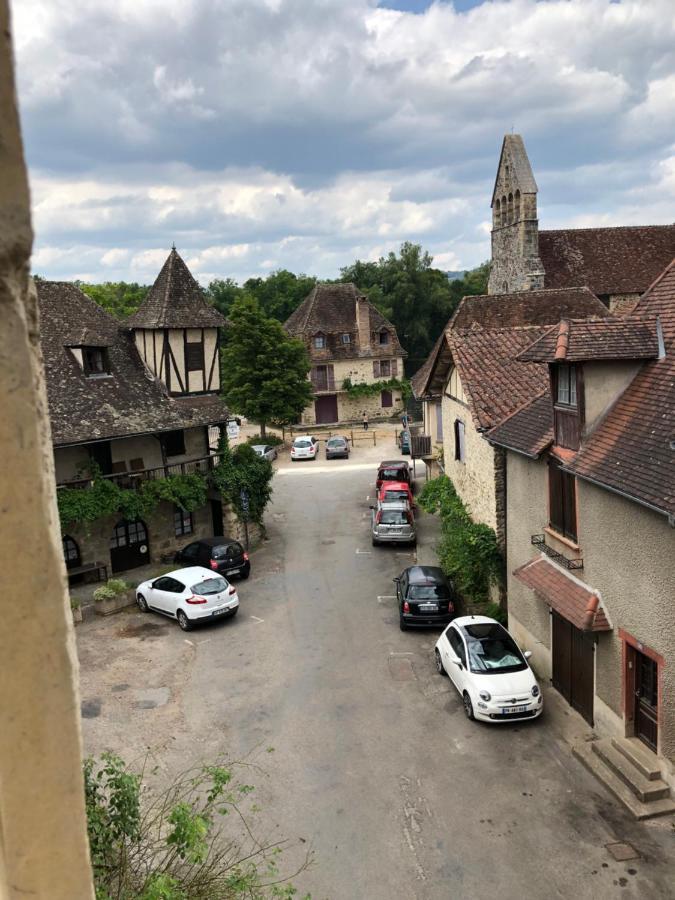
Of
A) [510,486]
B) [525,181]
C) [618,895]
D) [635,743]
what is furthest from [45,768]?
[525,181]

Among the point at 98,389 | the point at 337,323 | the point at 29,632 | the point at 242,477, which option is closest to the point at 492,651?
the point at 29,632

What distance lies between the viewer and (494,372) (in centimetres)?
1836

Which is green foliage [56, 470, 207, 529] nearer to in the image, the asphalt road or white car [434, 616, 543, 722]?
the asphalt road

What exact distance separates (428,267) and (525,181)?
28.3 m

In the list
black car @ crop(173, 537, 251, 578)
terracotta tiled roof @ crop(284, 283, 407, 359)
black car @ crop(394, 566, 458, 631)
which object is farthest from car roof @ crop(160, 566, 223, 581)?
terracotta tiled roof @ crop(284, 283, 407, 359)

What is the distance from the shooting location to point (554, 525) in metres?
13.7

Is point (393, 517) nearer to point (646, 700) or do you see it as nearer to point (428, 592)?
point (428, 592)

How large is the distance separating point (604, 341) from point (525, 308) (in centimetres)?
1905

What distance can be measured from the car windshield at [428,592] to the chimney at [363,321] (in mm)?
37915

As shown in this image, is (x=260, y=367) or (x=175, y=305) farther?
(x=260, y=367)

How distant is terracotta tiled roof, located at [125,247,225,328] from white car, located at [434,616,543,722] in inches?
611

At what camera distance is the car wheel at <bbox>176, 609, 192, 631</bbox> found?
1855 cm

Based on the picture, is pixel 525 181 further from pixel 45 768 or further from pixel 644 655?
pixel 45 768

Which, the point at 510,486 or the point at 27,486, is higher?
the point at 27,486
